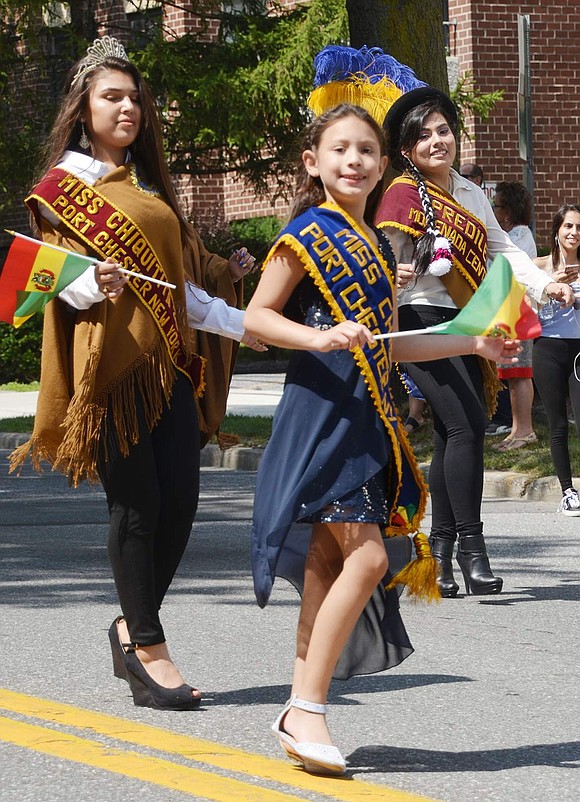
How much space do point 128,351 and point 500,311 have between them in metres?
1.38

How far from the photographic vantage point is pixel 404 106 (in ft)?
22.6

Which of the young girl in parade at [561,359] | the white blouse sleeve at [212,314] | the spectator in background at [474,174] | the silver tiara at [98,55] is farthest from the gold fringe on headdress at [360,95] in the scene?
the spectator in background at [474,174]

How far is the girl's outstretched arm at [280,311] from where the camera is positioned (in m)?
4.04

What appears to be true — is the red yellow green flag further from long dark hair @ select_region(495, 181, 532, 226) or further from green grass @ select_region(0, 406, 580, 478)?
green grass @ select_region(0, 406, 580, 478)

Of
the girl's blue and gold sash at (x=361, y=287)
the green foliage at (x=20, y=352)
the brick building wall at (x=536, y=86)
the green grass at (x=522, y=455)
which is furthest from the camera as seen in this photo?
the brick building wall at (x=536, y=86)

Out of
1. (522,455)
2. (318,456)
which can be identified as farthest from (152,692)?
(522,455)

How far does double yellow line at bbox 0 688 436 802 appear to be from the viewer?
13.0ft

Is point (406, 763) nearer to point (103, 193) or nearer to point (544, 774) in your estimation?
point (544, 774)

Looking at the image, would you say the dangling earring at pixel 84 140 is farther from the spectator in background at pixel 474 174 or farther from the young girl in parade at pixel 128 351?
the spectator in background at pixel 474 174

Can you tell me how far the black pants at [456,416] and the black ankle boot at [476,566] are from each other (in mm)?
47

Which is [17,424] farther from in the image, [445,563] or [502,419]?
[445,563]

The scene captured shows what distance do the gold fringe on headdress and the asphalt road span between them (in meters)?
2.28

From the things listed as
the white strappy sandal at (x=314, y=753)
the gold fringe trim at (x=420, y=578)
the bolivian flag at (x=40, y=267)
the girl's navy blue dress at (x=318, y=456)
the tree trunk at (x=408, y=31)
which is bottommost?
the white strappy sandal at (x=314, y=753)

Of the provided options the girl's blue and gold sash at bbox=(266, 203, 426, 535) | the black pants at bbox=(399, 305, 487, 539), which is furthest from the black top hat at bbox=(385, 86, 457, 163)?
the girl's blue and gold sash at bbox=(266, 203, 426, 535)
